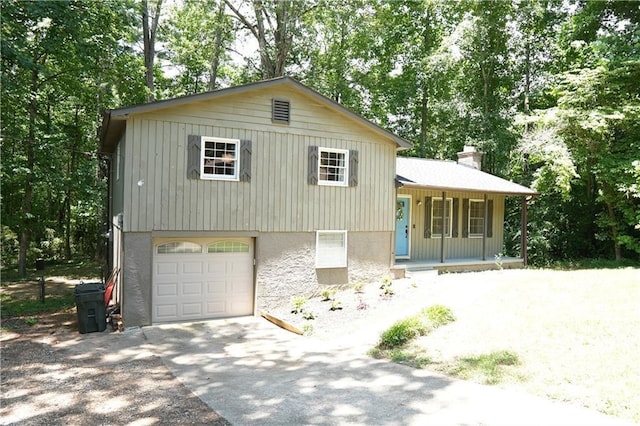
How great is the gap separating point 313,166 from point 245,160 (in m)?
1.93

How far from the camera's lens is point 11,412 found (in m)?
5.33

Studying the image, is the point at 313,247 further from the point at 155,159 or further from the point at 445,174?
the point at 445,174

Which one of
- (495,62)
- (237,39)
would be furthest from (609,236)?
(237,39)

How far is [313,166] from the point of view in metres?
11.9

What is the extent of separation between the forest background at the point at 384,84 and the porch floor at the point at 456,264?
10.0ft

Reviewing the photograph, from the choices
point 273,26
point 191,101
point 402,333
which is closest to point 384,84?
point 273,26

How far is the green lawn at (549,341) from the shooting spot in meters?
5.48

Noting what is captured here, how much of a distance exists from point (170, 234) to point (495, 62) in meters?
21.1

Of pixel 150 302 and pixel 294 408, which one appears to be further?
pixel 150 302

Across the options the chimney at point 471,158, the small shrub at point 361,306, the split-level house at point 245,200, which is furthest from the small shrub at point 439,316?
the chimney at point 471,158

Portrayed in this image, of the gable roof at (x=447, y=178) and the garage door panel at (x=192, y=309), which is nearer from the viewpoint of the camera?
the garage door panel at (x=192, y=309)

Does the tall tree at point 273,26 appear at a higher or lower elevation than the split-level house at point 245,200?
higher

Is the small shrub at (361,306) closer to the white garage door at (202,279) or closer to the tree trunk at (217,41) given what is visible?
the white garage door at (202,279)

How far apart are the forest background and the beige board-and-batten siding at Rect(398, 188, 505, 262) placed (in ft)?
6.71
